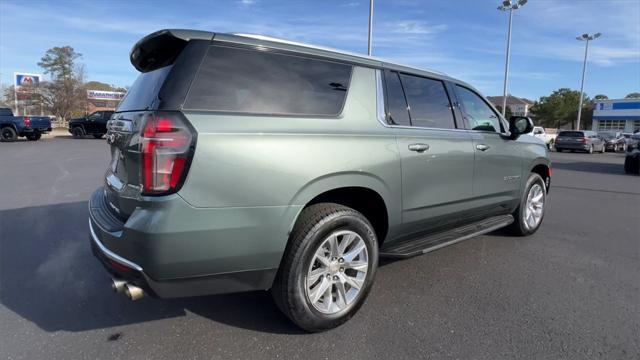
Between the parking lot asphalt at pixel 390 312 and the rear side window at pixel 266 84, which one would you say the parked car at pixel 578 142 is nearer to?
the parking lot asphalt at pixel 390 312

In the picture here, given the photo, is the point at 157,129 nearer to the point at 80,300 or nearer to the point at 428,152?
the point at 80,300

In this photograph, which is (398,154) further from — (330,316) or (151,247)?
(151,247)

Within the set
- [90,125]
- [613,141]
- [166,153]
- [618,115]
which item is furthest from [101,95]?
[618,115]

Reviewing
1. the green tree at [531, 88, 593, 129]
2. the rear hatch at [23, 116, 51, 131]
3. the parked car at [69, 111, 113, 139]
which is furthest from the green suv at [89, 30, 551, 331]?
the green tree at [531, 88, 593, 129]

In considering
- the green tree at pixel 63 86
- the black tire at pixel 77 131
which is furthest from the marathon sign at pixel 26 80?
the black tire at pixel 77 131

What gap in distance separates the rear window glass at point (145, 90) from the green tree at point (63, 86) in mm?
50491

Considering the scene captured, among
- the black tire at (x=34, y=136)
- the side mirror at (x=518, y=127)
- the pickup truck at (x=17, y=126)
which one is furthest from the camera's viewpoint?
the black tire at (x=34, y=136)

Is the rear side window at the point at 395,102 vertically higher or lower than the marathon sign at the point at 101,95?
lower

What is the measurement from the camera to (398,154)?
3.17m

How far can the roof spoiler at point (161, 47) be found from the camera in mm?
2471

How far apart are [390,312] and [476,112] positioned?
2.33 metres

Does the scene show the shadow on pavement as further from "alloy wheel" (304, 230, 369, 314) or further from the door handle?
the door handle

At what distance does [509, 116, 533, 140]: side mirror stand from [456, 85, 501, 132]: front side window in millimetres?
163

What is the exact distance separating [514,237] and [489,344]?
111 inches
